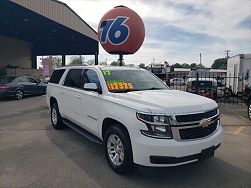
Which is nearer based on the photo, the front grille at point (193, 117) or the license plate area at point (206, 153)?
the front grille at point (193, 117)

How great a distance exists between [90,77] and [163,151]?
8.90ft

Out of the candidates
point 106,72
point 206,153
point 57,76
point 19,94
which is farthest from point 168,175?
point 19,94

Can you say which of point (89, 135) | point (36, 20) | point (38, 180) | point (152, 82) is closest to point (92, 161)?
point (89, 135)

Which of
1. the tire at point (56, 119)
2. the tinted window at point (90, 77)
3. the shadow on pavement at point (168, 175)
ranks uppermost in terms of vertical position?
the tinted window at point (90, 77)

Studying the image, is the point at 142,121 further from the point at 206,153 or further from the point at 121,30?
the point at 121,30

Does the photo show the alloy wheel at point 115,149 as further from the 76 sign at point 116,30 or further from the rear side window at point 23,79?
the rear side window at point 23,79

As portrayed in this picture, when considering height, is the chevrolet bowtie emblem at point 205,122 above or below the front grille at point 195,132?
above

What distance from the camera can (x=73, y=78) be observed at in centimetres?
669

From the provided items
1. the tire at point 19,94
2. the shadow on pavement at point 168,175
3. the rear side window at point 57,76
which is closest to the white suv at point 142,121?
the shadow on pavement at point 168,175

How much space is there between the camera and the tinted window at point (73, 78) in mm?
6372

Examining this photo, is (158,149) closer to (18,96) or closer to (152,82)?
(152,82)

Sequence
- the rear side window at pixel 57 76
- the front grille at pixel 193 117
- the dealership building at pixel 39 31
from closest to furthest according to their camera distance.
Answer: the front grille at pixel 193 117 → the rear side window at pixel 57 76 → the dealership building at pixel 39 31

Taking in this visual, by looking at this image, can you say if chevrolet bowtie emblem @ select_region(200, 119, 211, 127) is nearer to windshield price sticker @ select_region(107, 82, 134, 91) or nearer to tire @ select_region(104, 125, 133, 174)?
tire @ select_region(104, 125, 133, 174)

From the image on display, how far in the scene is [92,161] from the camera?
5.18 metres
